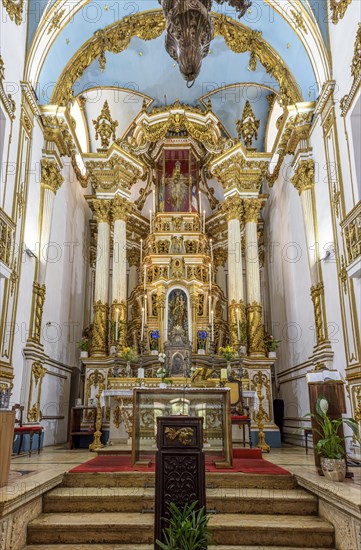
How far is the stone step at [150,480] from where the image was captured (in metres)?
5.02

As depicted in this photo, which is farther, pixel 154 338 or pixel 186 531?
pixel 154 338

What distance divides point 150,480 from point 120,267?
747cm

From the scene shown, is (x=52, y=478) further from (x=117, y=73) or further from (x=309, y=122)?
(x=117, y=73)

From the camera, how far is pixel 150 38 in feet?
35.2

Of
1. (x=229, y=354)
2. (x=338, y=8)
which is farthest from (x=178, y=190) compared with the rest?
(x=338, y=8)

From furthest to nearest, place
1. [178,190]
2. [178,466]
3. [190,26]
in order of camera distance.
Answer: [178,190] < [190,26] < [178,466]

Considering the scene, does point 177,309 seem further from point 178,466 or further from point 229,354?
point 178,466

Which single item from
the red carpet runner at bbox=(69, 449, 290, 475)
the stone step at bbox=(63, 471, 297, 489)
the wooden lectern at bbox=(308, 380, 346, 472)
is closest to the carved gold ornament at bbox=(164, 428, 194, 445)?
the stone step at bbox=(63, 471, 297, 489)

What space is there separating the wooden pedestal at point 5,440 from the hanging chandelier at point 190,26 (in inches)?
193

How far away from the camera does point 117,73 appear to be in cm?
1211

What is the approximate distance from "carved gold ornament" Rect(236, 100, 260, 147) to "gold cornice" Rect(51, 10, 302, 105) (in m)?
1.93

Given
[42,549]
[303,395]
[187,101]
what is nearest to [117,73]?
[187,101]

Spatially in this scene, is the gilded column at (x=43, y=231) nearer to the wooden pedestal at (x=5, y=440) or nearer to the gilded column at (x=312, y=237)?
the wooden pedestal at (x=5, y=440)

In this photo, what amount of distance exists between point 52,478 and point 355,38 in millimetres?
7545
